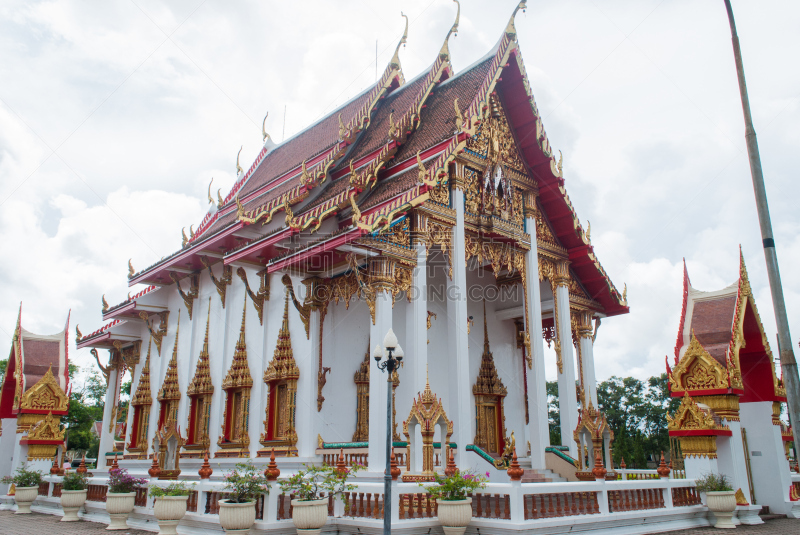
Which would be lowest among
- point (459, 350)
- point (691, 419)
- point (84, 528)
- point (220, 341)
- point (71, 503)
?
point (84, 528)

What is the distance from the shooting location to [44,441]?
12992mm

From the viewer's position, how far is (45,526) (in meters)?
9.38

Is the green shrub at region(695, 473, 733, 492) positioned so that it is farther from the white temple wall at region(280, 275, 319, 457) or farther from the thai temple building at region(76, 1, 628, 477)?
the white temple wall at region(280, 275, 319, 457)

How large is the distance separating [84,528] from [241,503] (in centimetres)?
373

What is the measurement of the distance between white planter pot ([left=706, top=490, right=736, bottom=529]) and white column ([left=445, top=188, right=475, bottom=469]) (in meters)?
3.27

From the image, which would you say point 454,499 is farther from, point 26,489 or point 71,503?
point 26,489

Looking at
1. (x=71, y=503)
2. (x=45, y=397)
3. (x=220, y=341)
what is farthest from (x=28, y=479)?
(x=220, y=341)

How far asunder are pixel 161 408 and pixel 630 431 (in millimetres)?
32055

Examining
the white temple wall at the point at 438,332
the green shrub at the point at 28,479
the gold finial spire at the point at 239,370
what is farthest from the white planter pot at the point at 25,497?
the white temple wall at the point at 438,332

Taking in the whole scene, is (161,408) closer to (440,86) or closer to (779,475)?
(440,86)

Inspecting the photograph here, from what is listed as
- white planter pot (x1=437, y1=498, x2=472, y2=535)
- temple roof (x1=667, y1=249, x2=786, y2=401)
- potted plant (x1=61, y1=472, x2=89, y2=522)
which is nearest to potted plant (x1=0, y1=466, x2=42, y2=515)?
potted plant (x1=61, y1=472, x2=89, y2=522)

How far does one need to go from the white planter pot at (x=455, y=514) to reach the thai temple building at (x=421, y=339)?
23 centimetres

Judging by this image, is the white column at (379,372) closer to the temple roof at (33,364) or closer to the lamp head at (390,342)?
the lamp head at (390,342)

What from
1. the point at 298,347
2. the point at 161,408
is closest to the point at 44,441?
the point at 161,408
